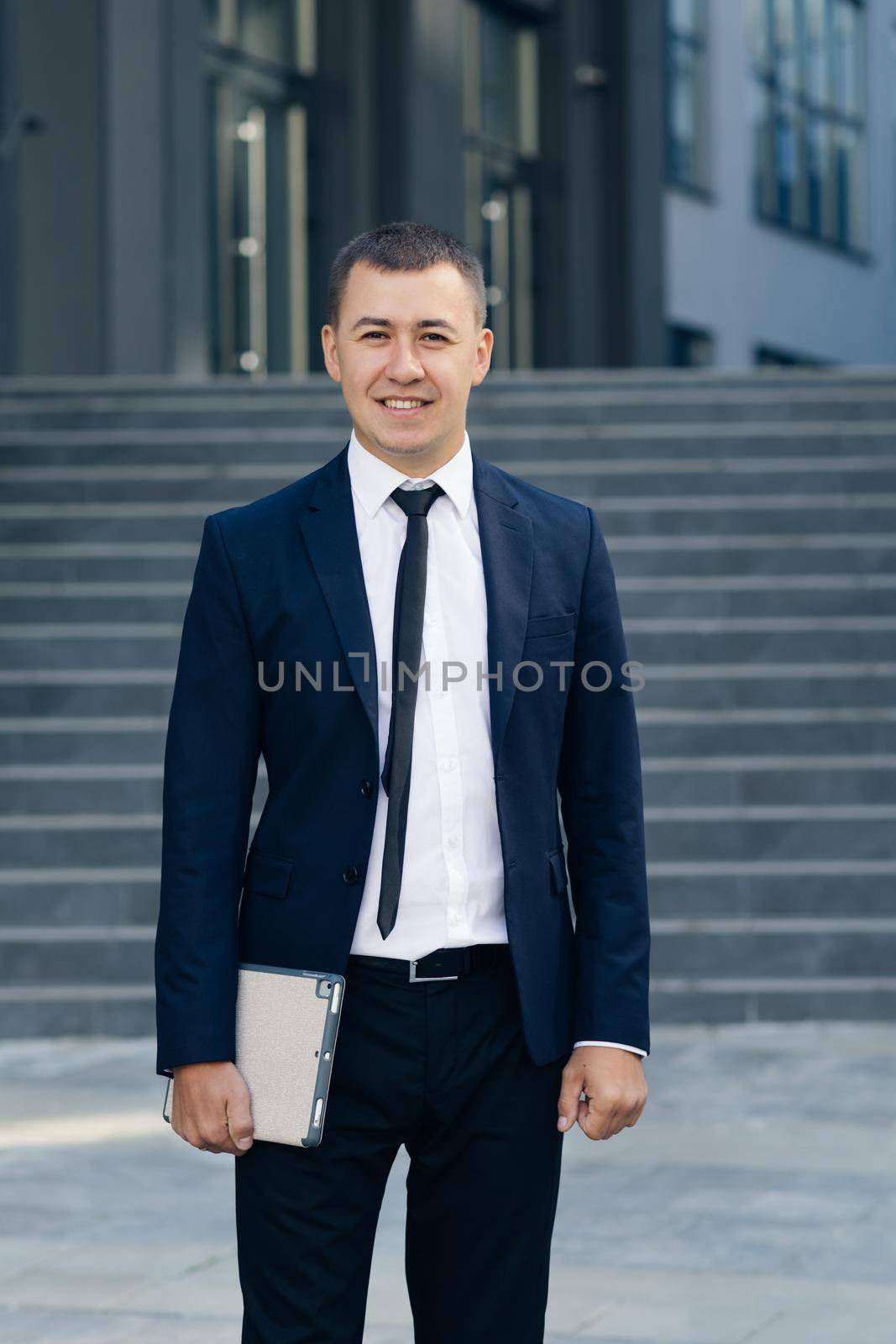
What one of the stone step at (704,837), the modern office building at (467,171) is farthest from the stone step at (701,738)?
the modern office building at (467,171)

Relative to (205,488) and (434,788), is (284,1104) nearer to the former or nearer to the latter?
(434,788)

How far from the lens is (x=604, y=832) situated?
2.66 metres

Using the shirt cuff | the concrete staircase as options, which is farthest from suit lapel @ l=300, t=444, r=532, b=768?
the concrete staircase

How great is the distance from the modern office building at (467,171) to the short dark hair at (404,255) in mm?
14086

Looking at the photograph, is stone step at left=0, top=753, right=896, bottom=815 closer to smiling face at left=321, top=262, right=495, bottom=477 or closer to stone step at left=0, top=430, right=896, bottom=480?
stone step at left=0, top=430, right=896, bottom=480

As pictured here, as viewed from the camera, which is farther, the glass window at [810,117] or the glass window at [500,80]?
the glass window at [810,117]

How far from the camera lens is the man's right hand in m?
2.49

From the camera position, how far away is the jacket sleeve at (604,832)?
8.56 ft

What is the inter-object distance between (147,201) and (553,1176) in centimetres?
1487

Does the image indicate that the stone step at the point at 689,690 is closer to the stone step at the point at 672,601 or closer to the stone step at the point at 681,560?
the stone step at the point at 672,601

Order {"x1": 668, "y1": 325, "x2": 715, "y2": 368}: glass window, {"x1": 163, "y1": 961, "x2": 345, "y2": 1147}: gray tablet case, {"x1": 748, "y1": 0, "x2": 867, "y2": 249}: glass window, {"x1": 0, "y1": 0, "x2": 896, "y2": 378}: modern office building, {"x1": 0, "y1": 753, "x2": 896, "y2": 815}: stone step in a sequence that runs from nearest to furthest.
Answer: {"x1": 163, "y1": 961, "x2": 345, "y2": 1147}: gray tablet case, {"x1": 0, "y1": 753, "x2": 896, "y2": 815}: stone step, {"x1": 0, "y1": 0, "x2": 896, "y2": 378}: modern office building, {"x1": 668, "y1": 325, "x2": 715, "y2": 368}: glass window, {"x1": 748, "y1": 0, "x2": 867, "y2": 249}: glass window

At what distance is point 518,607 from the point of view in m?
2.64

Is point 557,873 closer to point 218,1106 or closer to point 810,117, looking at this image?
point 218,1106

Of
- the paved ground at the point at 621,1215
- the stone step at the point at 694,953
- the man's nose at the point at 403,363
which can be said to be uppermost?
the man's nose at the point at 403,363
